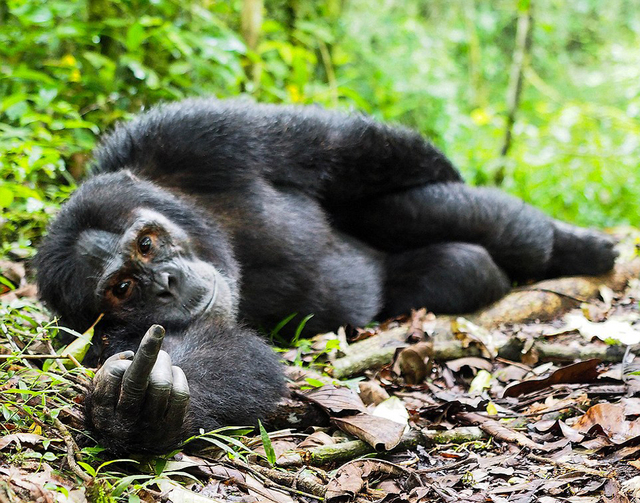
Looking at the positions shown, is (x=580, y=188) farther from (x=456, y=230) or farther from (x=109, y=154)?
(x=109, y=154)

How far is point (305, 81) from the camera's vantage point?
8.50m

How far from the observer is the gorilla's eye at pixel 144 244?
162 inches

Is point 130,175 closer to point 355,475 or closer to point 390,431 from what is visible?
point 390,431

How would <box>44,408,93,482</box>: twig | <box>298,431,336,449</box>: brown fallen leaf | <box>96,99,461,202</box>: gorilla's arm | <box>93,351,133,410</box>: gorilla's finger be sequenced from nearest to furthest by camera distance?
<box>44,408,93,482</box>: twig < <box>93,351,133,410</box>: gorilla's finger < <box>298,431,336,449</box>: brown fallen leaf < <box>96,99,461,202</box>: gorilla's arm

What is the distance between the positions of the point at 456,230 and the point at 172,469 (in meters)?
3.85

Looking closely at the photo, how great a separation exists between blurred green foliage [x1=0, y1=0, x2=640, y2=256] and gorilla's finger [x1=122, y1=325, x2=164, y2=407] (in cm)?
208

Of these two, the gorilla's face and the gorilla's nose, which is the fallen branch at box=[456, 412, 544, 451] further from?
the gorilla's nose

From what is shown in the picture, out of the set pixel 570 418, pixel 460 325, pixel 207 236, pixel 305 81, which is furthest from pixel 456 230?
pixel 305 81

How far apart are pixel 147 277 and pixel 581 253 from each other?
162 inches

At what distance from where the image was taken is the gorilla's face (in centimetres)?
400

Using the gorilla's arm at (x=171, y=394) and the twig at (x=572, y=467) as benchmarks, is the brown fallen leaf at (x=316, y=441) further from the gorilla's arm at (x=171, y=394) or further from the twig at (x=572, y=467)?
the twig at (x=572, y=467)

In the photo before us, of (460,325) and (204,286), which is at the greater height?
(204,286)

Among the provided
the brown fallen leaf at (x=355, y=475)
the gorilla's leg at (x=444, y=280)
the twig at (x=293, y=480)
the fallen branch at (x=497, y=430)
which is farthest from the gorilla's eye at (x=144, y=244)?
the gorilla's leg at (x=444, y=280)

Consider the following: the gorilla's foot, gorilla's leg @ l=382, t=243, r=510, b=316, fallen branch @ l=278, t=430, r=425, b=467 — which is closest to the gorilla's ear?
gorilla's leg @ l=382, t=243, r=510, b=316
